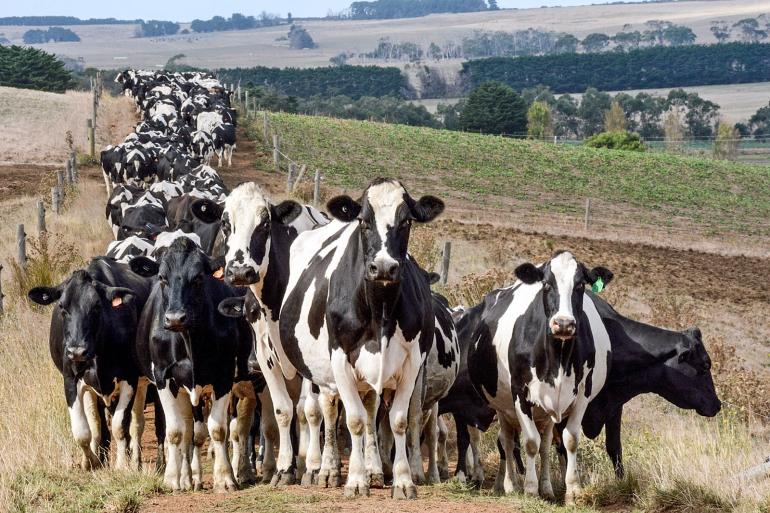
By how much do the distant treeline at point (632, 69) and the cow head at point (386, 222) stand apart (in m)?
173

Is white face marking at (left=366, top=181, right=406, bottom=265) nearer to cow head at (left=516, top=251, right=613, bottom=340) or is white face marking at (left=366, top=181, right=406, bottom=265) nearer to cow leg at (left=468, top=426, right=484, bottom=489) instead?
cow head at (left=516, top=251, right=613, bottom=340)

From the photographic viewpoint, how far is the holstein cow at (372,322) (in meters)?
8.88

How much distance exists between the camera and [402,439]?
9062 millimetres

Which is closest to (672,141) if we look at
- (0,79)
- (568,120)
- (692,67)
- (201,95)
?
(568,120)

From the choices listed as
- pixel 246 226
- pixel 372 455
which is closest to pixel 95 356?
pixel 246 226

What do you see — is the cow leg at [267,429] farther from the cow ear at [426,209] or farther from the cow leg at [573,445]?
the cow ear at [426,209]

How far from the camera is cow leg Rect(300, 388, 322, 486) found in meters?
9.84

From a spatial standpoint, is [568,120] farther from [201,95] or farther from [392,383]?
[392,383]

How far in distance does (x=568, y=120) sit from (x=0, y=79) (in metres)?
68.7

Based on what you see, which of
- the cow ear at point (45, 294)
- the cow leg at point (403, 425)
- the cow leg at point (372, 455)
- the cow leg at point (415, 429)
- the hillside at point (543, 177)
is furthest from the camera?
the hillside at point (543, 177)

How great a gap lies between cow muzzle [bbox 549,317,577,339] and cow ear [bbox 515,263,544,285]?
79 cm

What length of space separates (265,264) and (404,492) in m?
2.38

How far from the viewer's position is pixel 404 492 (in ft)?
29.2

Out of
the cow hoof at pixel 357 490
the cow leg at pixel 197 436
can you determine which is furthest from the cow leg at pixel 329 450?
the cow leg at pixel 197 436
